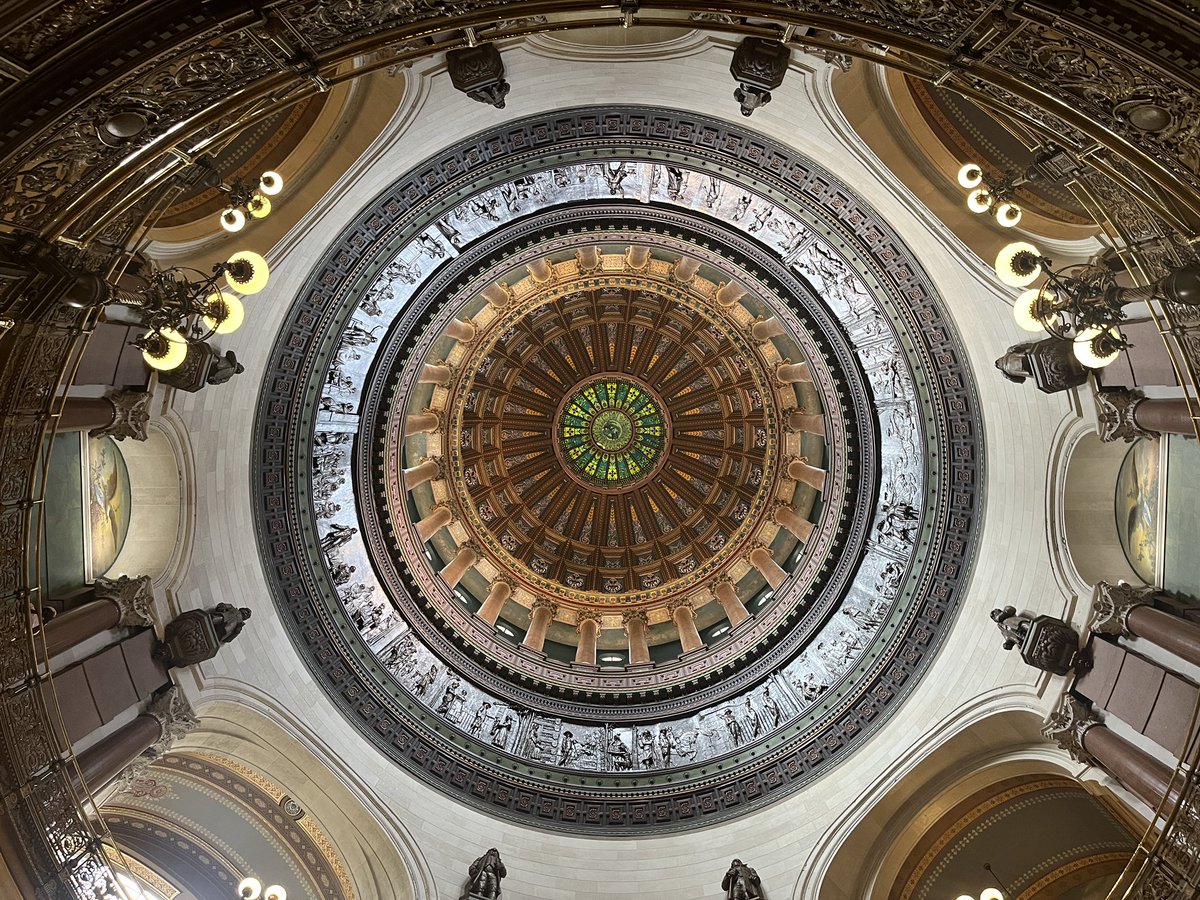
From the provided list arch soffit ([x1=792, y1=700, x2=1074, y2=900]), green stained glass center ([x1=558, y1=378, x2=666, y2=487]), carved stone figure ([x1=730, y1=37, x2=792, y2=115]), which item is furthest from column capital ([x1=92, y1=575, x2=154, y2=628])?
green stained glass center ([x1=558, y1=378, x2=666, y2=487])

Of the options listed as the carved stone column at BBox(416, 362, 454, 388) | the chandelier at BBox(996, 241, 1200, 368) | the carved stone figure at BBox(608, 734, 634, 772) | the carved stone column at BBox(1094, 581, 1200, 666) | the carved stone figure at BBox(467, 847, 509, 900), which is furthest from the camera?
the carved stone column at BBox(416, 362, 454, 388)

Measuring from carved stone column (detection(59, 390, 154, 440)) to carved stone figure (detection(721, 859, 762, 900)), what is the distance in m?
12.8

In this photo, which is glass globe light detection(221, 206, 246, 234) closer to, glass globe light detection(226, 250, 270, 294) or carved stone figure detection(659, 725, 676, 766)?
glass globe light detection(226, 250, 270, 294)

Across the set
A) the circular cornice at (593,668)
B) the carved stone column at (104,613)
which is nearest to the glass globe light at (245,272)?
the carved stone column at (104,613)

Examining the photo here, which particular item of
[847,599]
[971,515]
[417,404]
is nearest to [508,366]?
[417,404]

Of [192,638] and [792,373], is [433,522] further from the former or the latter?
[792,373]

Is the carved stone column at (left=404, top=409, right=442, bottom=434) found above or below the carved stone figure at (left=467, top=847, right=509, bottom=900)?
above

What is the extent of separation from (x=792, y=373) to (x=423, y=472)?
10.8 metres

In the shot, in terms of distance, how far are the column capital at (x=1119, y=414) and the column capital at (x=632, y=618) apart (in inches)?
543

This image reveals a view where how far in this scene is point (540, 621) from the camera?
20703 millimetres

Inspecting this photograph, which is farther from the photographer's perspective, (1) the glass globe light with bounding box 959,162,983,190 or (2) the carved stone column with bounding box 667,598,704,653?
(2) the carved stone column with bounding box 667,598,704,653

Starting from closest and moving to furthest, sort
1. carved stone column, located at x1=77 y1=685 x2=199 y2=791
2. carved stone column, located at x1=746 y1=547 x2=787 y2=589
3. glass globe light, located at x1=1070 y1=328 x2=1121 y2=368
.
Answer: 1. glass globe light, located at x1=1070 y1=328 x2=1121 y2=368
2. carved stone column, located at x1=77 y1=685 x2=199 y2=791
3. carved stone column, located at x1=746 y1=547 x2=787 y2=589

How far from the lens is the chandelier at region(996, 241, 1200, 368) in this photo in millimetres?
6277

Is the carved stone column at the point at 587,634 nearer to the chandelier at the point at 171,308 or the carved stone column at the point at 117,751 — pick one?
the carved stone column at the point at 117,751
